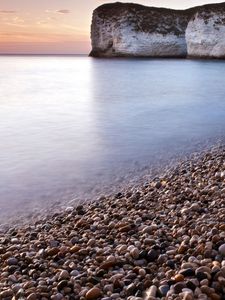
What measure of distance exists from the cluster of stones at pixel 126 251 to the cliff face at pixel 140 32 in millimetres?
61961

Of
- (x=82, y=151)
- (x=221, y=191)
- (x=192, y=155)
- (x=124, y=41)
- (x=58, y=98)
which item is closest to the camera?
(x=221, y=191)

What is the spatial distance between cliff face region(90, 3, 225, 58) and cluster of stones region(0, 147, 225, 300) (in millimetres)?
61961

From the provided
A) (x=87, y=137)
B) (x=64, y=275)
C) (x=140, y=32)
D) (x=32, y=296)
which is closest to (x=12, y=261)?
(x=64, y=275)

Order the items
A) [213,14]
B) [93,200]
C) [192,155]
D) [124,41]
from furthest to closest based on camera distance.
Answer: [124,41], [213,14], [192,155], [93,200]

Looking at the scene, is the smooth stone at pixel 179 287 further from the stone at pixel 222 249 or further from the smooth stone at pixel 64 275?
the smooth stone at pixel 64 275

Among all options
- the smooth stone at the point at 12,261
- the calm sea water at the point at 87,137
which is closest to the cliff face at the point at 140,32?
the calm sea water at the point at 87,137

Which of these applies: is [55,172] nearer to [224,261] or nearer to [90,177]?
[90,177]

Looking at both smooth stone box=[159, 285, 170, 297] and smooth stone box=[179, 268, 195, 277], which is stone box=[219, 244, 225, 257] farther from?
smooth stone box=[159, 285, 170, 297]

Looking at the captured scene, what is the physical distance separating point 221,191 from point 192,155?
349cm

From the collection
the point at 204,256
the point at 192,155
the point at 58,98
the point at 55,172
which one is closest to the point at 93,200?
the point at 55,172

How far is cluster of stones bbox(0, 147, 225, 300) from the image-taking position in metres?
3.12

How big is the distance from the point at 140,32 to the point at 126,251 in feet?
230

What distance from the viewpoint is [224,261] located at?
10.8 ft

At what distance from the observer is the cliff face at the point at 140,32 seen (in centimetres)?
7056
